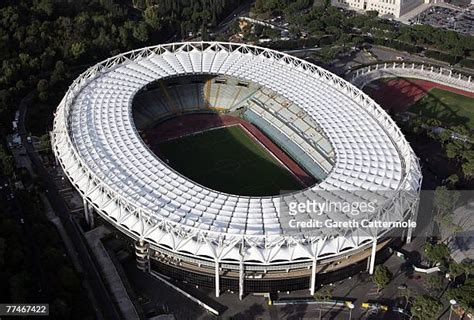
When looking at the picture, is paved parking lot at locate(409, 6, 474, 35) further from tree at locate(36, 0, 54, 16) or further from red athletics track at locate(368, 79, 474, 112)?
tree at locate(36, 0, 54, 16)

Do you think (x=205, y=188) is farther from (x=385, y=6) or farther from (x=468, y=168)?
(x=385, y=6)

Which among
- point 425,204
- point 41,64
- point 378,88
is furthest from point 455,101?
point 41,64

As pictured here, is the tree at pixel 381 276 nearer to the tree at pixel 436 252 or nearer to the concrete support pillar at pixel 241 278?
the tree at pixel 436 252

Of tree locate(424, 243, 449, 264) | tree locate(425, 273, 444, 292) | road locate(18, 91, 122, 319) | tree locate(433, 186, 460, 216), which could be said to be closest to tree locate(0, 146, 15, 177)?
road locate(18, 91, 122, 319)

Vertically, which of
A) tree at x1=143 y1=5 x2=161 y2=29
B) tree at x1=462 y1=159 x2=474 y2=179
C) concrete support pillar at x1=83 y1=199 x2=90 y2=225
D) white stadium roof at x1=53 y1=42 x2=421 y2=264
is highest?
tree at x1=143 y1=5 x2=161 y2=29

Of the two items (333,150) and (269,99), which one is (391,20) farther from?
(333,150)

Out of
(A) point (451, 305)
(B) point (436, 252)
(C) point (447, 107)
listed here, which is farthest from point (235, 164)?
(C) point (447, 107)
